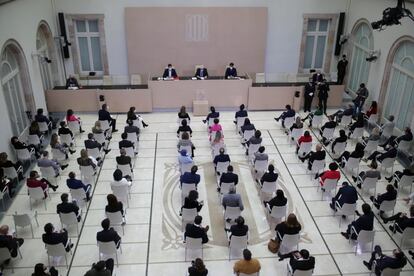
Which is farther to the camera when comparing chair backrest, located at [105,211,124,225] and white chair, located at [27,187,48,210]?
white chair, located at [27,187,48,210]

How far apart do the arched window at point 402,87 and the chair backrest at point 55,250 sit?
36.8 ft

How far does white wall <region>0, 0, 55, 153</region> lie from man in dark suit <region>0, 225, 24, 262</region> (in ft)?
13.3

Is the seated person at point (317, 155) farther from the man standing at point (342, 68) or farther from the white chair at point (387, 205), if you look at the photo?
the man standing at point (342, 68)

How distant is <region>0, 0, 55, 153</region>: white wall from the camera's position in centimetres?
1189

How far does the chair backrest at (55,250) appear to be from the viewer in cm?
812

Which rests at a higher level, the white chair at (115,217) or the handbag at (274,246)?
the white chair at (115,217)

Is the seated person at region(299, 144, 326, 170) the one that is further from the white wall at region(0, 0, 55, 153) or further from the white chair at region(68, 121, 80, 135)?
the white wall at region(0, 0, 55, 153)

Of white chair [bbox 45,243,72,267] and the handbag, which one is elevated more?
white chair [bbox 45,243,72,267]

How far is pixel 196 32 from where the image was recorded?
18203mm

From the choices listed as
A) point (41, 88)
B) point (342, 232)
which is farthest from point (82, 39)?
point (342, 232)

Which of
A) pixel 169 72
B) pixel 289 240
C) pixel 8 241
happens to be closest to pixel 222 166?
pixel 289 240

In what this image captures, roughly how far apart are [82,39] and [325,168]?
12.2m

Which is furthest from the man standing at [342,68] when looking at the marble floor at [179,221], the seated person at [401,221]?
the seated person at [401,221]

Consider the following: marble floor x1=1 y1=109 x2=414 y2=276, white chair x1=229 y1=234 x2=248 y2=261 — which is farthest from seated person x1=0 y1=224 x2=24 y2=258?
white chair x1=229 y1=234 x2=248 y2=261
